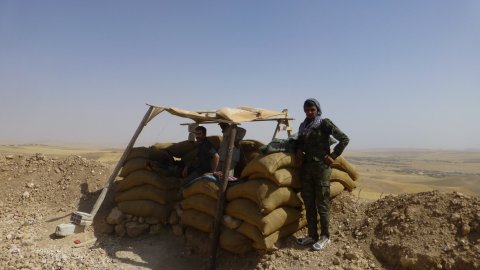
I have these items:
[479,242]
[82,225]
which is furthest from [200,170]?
[479,242]

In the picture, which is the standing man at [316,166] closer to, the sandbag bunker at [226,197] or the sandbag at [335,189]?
the sandbag bunker at [226,197]

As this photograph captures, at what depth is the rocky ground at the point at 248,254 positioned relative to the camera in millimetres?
5160

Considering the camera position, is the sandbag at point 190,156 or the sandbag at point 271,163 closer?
the sandbag at point 271,163

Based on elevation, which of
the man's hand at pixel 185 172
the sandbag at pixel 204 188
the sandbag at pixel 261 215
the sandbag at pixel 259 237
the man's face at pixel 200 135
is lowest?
the sandbag at pixel 259 237

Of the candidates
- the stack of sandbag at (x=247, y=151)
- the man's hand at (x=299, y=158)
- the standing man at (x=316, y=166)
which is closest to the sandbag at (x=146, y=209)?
the stack of sandbag at (x=247, y=151)

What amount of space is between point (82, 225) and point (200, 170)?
8.53ft

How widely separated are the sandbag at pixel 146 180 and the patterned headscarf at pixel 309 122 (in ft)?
10.2

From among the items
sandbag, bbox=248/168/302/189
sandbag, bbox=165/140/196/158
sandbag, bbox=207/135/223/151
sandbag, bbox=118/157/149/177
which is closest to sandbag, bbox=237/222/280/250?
sandbag, bbox=248/168/302/189

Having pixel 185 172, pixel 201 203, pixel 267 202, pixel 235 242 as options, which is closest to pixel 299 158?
pixel 267 202

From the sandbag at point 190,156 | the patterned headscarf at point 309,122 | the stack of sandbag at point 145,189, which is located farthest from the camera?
the sandbag at point 190,156

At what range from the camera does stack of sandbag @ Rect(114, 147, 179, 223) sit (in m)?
7.32

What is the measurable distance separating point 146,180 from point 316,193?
11.6ft

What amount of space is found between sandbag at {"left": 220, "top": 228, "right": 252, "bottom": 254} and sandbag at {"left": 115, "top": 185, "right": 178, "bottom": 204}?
1.93 m

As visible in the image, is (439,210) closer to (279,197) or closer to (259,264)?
(279,197)
